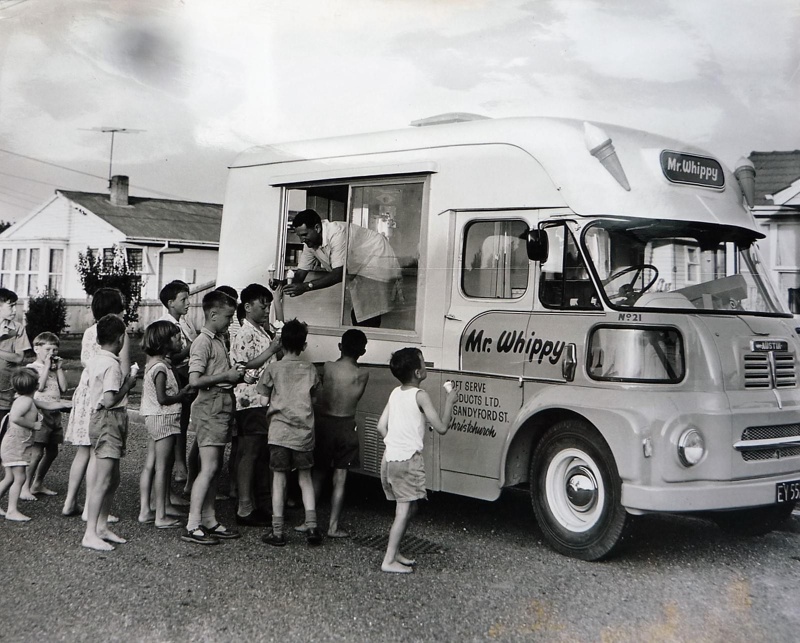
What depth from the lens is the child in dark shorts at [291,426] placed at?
17.1ft

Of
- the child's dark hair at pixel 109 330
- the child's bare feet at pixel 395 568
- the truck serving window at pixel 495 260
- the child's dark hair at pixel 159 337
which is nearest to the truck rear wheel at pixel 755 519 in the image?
the truck serving window at pixel 495 260

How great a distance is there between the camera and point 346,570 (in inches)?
182

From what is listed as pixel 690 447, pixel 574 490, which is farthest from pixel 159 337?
pixel 690 447

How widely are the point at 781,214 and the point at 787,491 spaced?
2.13 m

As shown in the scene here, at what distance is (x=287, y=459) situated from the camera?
5.23m

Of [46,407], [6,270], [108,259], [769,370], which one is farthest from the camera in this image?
[108,259]

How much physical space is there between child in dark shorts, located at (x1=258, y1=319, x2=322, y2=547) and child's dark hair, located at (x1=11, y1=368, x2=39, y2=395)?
1894 millimetres

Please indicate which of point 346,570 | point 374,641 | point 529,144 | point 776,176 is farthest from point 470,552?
point 776,176

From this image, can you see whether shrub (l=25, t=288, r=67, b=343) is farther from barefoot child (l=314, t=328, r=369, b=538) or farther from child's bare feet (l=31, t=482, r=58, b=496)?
barefoot child (l=314, t=328, r=369, b=538)

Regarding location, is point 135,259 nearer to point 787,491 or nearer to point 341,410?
point 341,410

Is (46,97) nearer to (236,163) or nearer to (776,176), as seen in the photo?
(236,163)

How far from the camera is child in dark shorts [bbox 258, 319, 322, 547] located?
5.21 m

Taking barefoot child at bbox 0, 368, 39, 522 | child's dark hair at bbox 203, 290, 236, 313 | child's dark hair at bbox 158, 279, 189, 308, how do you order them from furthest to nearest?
1. child's dark hair at bbox 158, 279, 189, 308
2. barefoot child at bbox 0, 368, 39, 522
3. child's dark hair at bbox 203, 290, 236, 313

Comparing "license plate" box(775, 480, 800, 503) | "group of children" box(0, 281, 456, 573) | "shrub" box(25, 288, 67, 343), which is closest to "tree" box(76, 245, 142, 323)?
"shrub" box(25, 288, 67, 343)
